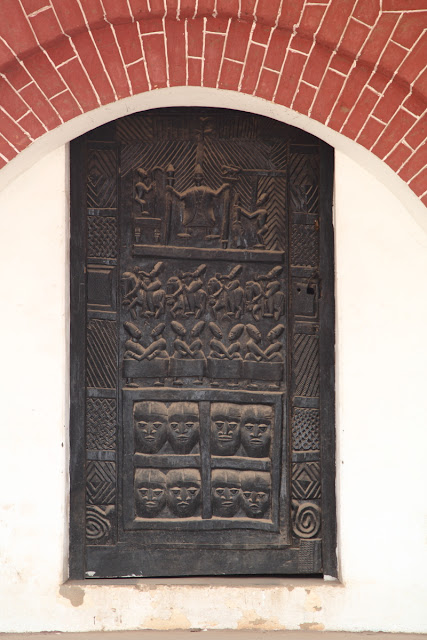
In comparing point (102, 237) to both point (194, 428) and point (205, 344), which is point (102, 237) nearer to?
point (205, 344)

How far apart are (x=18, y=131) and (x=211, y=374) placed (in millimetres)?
1720

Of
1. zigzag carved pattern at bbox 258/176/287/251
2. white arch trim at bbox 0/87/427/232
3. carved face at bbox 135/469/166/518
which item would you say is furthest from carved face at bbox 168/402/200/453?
white arch trim at bbox 0/87/427/232

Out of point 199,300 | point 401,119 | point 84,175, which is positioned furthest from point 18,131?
point 401,119

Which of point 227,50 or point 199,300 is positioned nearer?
point 227,50

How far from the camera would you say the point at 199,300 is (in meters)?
4.32

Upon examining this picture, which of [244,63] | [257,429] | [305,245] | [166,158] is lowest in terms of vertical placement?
[257,429]

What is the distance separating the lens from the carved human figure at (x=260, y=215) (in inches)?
170

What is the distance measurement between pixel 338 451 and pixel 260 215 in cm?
144

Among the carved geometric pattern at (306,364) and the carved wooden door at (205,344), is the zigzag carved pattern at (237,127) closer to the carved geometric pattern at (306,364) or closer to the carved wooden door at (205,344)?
the carved wooden door at (205,344)

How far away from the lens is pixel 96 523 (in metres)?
4.26

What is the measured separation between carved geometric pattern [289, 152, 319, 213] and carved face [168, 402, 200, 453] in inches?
52.9

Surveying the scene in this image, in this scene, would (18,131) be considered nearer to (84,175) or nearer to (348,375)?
(84,175)

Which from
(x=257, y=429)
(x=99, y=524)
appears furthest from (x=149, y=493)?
(x=257, y=429)

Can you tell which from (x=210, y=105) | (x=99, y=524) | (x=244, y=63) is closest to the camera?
(x=244, y=63)
